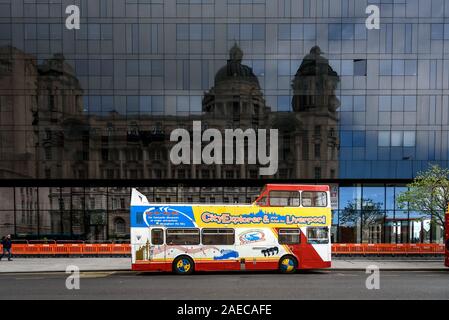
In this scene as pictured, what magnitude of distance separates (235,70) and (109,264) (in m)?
17.2

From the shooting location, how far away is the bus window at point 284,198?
13.8m

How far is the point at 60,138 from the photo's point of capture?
24.1 meters

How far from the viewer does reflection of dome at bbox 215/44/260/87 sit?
79.7 feet

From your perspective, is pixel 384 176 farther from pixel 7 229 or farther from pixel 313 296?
pixel 7 229

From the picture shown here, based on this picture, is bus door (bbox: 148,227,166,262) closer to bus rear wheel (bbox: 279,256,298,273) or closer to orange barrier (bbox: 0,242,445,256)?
bus rear wheel (bbox: 279,256,298,273)

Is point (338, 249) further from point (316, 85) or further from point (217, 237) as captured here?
point (316, 85)

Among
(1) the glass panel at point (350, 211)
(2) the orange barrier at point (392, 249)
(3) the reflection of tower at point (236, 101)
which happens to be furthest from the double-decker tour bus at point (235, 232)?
(1) the glass panel at point (350, 211)

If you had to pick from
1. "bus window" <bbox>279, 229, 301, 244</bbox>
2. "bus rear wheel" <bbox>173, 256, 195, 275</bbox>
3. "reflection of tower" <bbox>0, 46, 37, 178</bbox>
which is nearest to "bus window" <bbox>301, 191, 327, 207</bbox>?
"bus window" <bbox>279, 229, 301, 244</bbox>

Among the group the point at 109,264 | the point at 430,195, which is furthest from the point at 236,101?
the point at 109,264

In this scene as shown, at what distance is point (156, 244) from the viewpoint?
44.7ft
